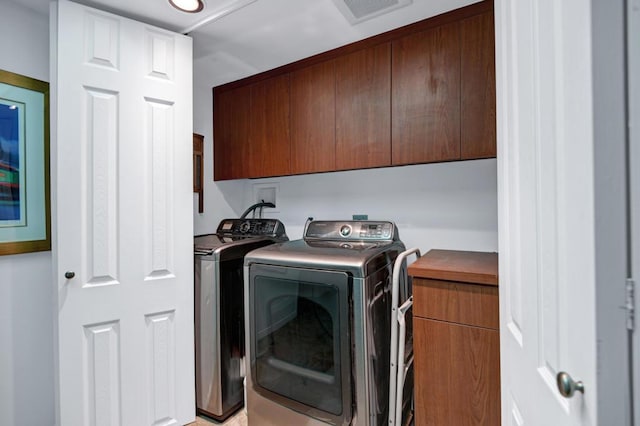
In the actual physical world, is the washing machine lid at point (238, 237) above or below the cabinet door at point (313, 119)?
below

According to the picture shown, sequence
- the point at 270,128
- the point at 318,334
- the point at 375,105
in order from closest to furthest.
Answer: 1. the point at 318,334
2. the point at 375,105
3. the point at 270,128

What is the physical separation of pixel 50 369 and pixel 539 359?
2214mm

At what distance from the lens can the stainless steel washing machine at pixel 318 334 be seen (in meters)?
1.28

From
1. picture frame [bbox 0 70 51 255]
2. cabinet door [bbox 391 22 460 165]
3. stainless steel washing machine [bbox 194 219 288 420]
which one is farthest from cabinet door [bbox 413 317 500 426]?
picture frame [bbox 0 70 51 255]

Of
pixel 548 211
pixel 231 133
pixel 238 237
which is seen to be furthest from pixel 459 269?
pixel 231 133

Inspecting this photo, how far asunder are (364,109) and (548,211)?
4.42 ft

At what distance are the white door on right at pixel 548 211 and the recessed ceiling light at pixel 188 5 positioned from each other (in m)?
1.36

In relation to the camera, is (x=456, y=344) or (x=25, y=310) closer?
(x=456, y=344)

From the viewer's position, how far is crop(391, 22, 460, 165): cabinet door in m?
1.47

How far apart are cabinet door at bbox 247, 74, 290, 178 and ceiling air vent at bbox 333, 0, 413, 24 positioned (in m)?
0.67

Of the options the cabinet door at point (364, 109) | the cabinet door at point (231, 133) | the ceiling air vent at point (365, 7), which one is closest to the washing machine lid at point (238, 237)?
the cabinet door at point (231, 133)

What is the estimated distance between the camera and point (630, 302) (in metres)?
0.41

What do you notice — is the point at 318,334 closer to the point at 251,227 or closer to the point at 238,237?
the point at 238,237

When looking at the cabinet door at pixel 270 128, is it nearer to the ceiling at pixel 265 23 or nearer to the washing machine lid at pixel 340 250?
the ceiling at pixel 265 23
